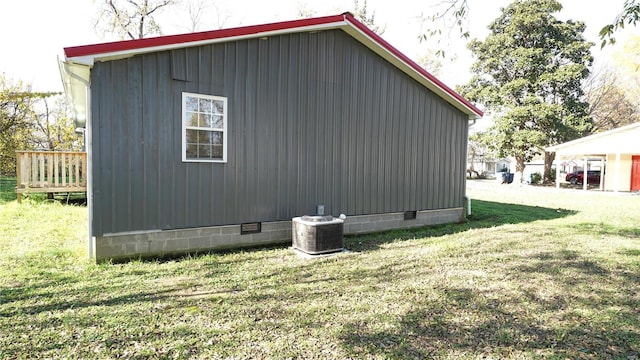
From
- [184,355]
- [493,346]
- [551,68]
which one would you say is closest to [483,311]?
[493,346]

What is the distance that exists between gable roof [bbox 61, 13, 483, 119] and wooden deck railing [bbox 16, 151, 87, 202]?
3282 millimetres

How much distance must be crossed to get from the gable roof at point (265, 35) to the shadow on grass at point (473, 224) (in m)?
2.68

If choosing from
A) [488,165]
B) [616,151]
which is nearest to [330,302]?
[616,151]

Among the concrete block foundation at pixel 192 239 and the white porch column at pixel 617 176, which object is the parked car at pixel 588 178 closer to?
the white porch column at pixel 617 176

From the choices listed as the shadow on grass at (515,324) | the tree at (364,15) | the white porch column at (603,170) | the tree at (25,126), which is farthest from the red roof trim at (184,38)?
the white porch column at (603,170)

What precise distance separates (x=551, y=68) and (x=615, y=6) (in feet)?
73.2

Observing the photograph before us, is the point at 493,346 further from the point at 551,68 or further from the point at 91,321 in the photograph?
the point at 551,68

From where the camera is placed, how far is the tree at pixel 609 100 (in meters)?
29.0

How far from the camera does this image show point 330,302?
3803mm

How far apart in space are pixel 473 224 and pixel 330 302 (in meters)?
6.14

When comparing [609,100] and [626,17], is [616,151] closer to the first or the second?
[609,100]

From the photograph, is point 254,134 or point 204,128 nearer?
point 204,128

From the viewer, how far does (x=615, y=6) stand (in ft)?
15.8

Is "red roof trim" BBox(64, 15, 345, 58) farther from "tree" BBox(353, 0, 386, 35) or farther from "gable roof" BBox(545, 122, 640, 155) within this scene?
"gable roof" BBox(545, 122, 640, 155)
